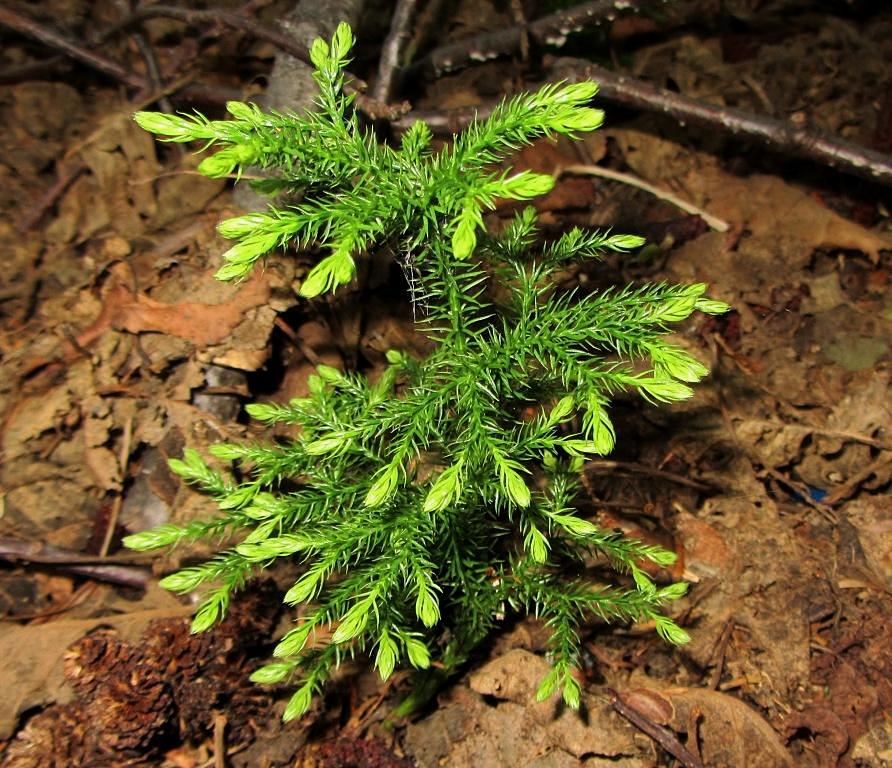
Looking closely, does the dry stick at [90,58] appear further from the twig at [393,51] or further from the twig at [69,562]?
the twig at [69,562]

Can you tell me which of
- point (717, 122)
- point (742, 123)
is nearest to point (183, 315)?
point (717, 122)

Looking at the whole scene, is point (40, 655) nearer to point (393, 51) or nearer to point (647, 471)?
point (647, 471)

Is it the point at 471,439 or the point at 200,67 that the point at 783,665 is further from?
the point at 200,67

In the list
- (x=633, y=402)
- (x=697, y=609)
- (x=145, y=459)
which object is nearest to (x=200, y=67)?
(x=145, y=459)

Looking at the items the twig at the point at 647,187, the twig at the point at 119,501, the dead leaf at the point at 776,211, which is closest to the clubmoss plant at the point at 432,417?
the twig at the point at 119,501

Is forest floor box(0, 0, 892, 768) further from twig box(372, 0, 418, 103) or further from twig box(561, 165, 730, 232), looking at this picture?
twig box(372, 0, 418, 103)

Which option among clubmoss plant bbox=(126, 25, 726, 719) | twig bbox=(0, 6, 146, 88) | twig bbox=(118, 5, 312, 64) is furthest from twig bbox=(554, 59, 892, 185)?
twig bbox=(0, 6, 146, 88)
